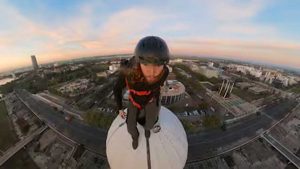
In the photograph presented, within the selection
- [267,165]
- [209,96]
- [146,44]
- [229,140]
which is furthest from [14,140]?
[209,96]

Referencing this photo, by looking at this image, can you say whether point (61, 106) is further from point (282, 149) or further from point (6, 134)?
point (282, 149)

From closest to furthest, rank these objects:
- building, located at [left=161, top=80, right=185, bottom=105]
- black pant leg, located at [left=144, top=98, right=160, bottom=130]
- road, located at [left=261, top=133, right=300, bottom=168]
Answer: black pant leg, located at [left=144, top=98, right=160, bottom=130] < road, located at [left=261, top=133, right=300, bottom=168] < building, located at [left=161, top=80, right=185, bottom=105]

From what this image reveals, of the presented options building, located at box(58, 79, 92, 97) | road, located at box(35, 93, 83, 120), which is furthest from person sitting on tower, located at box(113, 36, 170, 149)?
building, located at box(58, 79, 92, 97)

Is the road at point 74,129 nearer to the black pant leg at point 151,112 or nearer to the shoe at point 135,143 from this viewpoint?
the shoe at point 135,143

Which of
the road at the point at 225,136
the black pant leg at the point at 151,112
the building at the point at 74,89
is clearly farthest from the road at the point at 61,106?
the black pant leg at the point at 151,112

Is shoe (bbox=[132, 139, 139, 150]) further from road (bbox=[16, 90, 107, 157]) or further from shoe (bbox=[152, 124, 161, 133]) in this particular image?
road (bbox=[16, 90, 107, 157])

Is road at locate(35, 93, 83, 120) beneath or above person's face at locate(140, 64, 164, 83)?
beneath
